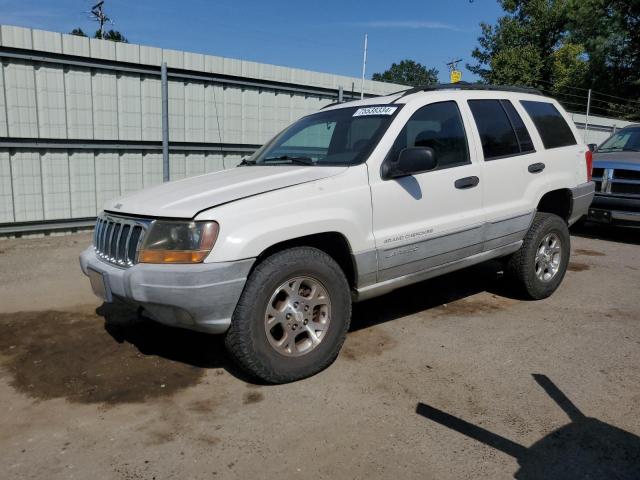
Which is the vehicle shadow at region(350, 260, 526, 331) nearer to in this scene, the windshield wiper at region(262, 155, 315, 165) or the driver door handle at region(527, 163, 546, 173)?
the driver door handle at region(527, 163, 546, 173)

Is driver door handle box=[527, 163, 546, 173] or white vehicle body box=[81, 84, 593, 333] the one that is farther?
driver door handle box=[527, 163, 546, 173]

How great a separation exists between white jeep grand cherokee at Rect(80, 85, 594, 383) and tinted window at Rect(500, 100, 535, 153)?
0.01 metres

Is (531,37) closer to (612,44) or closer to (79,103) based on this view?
(612,44)

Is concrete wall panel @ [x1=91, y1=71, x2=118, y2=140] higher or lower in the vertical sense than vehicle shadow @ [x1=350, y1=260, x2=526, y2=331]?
higher

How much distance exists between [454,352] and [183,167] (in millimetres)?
6151

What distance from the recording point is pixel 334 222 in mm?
3572

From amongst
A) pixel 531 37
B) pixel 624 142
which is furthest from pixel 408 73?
pixel 624 142

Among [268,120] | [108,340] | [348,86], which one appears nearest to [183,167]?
[268,120]

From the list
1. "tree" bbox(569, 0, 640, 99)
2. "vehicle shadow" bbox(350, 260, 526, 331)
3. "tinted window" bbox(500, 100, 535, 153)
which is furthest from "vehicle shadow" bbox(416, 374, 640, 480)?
"tree" bbox(569, 0, 640, 99)

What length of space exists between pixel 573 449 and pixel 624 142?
8.04 m

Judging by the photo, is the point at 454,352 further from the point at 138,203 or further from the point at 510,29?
the point at 510,29

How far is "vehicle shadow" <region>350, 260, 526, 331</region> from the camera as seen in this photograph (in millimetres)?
4949

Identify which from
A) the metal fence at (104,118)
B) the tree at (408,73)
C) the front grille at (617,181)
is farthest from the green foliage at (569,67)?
the tree at (408,73)

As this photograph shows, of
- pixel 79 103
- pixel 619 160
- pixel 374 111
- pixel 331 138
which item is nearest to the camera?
pixel 374 111
